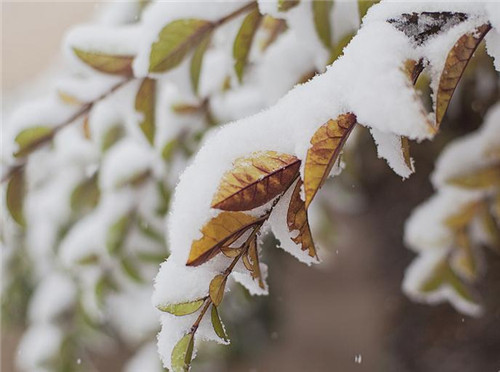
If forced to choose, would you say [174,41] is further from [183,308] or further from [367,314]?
[367,314]

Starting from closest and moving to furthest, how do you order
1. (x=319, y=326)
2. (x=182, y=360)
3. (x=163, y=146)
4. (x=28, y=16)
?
(x=182, y=360), (x=163, y=146), (x=319, y=326), (x=28, y=16)

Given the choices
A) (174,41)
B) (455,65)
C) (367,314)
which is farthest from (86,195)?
(367,314)

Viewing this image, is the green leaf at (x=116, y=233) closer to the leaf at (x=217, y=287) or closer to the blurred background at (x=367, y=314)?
the blurred background at (x=367, y=314)

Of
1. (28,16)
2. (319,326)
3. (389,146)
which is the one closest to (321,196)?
(389,146)

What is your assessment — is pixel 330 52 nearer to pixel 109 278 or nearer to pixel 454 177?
pixel 454 177

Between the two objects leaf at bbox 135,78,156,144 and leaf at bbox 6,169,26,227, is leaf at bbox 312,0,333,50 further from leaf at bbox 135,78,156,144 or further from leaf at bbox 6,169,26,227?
leaf at bbox 6,169,26,227

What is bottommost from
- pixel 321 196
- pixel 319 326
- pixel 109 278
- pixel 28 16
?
pixel 319 326
